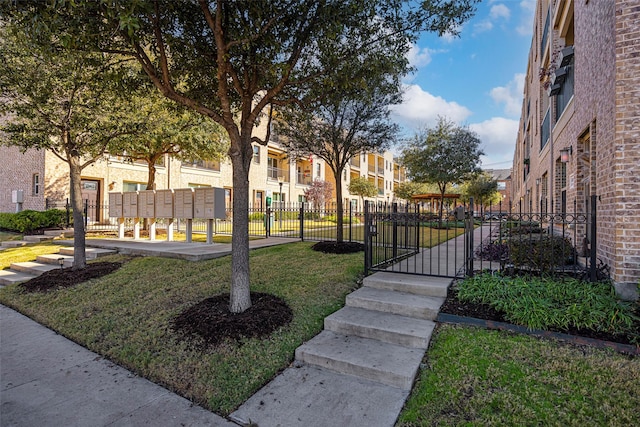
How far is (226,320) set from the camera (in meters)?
4.21

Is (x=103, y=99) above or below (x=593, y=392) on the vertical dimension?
above

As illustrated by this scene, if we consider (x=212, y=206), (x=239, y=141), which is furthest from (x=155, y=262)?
(x=239, y=141)

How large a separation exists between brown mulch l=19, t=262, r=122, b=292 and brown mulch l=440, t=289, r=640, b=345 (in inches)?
276

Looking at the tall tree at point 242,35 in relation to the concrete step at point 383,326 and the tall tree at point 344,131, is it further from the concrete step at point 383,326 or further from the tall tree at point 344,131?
the tall tree at point 344,131

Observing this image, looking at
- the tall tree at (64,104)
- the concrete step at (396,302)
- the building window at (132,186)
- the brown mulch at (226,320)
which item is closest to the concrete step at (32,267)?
the tall tree at (64,104)

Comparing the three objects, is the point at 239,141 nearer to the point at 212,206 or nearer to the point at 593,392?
the point at 593,392

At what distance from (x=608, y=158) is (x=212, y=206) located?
28.9 ft

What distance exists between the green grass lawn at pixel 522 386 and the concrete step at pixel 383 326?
0.23m

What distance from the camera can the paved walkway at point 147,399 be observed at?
108 inches

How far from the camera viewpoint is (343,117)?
30.4 ft

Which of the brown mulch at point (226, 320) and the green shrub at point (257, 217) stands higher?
the green shrub at point (257, 217)

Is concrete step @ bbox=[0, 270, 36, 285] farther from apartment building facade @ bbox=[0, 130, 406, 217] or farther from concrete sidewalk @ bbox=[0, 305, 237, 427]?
apartment building facade @ bbox=[0, 130, 406, 217]

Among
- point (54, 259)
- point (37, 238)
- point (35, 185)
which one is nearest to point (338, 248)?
point (54, 259)

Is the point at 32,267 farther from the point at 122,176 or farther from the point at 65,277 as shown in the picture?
the point at 122,176
